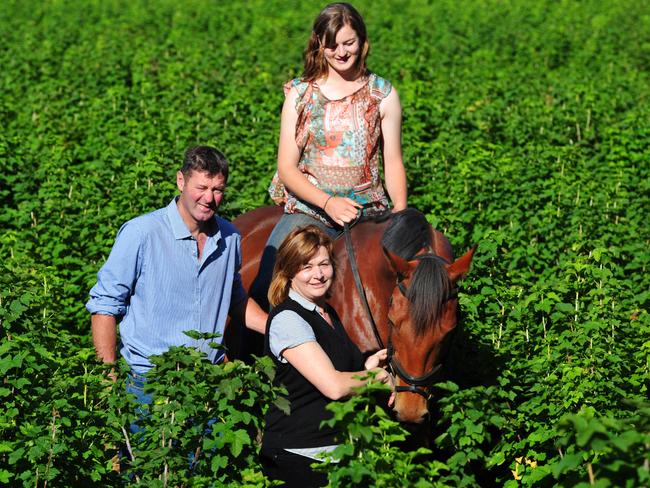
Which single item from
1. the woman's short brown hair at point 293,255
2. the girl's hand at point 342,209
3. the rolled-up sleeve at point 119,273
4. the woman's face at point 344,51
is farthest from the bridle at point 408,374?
the woman's face at point 344,51

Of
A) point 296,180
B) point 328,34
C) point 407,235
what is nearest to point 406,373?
point 407,235

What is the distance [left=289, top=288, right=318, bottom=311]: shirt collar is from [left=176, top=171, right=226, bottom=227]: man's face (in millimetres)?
810

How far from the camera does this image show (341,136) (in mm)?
6672

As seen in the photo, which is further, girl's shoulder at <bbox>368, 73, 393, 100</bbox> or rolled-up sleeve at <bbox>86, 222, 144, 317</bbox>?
girl's shoulder at <bbox>368, 73, 393, 100</bbox>

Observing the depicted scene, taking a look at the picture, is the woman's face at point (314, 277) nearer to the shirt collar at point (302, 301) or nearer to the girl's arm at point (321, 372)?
the shirt collar at point (302, 301)

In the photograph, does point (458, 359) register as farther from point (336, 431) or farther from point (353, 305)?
point (336, 431)

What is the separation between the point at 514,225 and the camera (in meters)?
9.50

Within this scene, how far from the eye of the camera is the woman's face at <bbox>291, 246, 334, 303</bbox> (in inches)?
202

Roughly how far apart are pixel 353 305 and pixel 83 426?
1.52 m

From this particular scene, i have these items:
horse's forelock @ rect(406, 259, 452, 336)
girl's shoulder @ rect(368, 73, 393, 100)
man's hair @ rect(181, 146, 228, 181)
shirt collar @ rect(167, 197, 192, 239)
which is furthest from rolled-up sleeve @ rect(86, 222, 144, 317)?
girl's shoulder @ rect(368, 73, 393, 100)

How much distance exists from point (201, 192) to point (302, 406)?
128 cm

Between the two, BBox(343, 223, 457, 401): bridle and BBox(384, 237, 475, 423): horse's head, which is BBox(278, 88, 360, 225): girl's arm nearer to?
BBox(343, 223, 457, 401): bridle

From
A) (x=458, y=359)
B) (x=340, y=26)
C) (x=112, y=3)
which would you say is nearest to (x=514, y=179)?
(x=458, y=359)

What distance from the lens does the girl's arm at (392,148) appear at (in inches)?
264
